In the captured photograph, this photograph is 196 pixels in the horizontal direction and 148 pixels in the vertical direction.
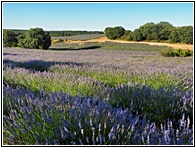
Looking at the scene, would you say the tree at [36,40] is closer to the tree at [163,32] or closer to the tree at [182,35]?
the tree at [163,32]

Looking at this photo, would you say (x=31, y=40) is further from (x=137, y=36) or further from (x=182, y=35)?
(x=182, y=35)

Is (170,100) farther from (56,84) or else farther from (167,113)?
(56,84)

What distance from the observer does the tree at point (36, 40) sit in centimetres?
3969

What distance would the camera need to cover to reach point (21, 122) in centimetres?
199

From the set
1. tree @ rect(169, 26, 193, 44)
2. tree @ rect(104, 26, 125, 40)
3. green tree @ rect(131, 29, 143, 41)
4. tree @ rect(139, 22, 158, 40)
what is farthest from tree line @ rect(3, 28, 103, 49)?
tree @ rect(169, 26, 193, 44)

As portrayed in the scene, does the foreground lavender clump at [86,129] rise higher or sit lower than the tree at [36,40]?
lower

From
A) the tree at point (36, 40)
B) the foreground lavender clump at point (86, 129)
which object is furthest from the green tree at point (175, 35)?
the foreground lavender clump at point (86, 129)

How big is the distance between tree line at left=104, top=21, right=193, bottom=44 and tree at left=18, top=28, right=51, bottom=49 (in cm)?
1637

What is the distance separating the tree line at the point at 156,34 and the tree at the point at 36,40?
53.7 feet

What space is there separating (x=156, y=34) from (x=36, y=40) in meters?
20.5

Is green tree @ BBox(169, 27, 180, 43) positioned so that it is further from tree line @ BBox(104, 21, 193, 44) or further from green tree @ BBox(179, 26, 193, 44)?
green tree @ BBox(179, 26, 193, 44)

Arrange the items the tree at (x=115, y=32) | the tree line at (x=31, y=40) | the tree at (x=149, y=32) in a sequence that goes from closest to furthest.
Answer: the tree line at (x=31, y=40)
the tree at (x=149, y=32)
the tree at (x=115, y=32)

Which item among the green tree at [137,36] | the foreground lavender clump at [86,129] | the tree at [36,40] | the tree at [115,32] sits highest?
the tree at [115,32]

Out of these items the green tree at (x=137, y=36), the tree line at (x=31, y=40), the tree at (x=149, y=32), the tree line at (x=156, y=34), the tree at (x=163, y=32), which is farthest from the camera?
the green tree at (x=137, y=36)
